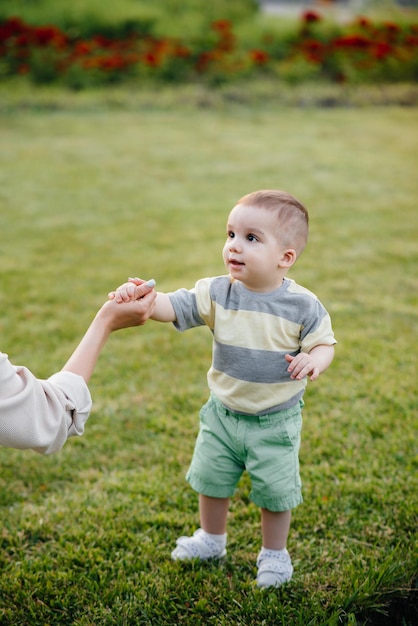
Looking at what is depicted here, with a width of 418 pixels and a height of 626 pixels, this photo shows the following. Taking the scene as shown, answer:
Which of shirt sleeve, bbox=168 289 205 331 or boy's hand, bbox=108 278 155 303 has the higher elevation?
boy's hand, bbox=108 278 155 303

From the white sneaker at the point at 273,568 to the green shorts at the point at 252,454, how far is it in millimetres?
197

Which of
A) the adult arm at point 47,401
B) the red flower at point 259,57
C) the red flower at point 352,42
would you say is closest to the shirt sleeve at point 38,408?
the adult arm at point 47,401

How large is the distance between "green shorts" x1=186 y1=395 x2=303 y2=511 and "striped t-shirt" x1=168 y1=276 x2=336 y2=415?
5 cm

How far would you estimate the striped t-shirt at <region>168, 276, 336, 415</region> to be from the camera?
81.2 inches

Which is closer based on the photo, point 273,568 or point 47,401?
point 47,401

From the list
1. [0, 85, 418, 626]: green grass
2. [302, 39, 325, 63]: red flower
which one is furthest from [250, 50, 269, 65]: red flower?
[0, 85, 418, 626]: green grass

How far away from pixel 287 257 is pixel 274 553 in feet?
3.29

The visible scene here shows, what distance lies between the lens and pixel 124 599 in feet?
7.31

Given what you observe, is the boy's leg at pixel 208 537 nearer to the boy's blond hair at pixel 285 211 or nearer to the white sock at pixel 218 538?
the white sock at pixel 218 538

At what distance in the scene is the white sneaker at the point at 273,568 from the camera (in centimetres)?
226

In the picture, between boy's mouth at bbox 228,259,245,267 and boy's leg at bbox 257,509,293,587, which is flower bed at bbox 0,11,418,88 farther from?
boy's leg at bbox 257,509,293,587

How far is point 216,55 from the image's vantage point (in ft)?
34.9

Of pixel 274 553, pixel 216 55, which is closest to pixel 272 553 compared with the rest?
pixel 274 553

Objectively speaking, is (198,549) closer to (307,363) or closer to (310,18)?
(307,363)
